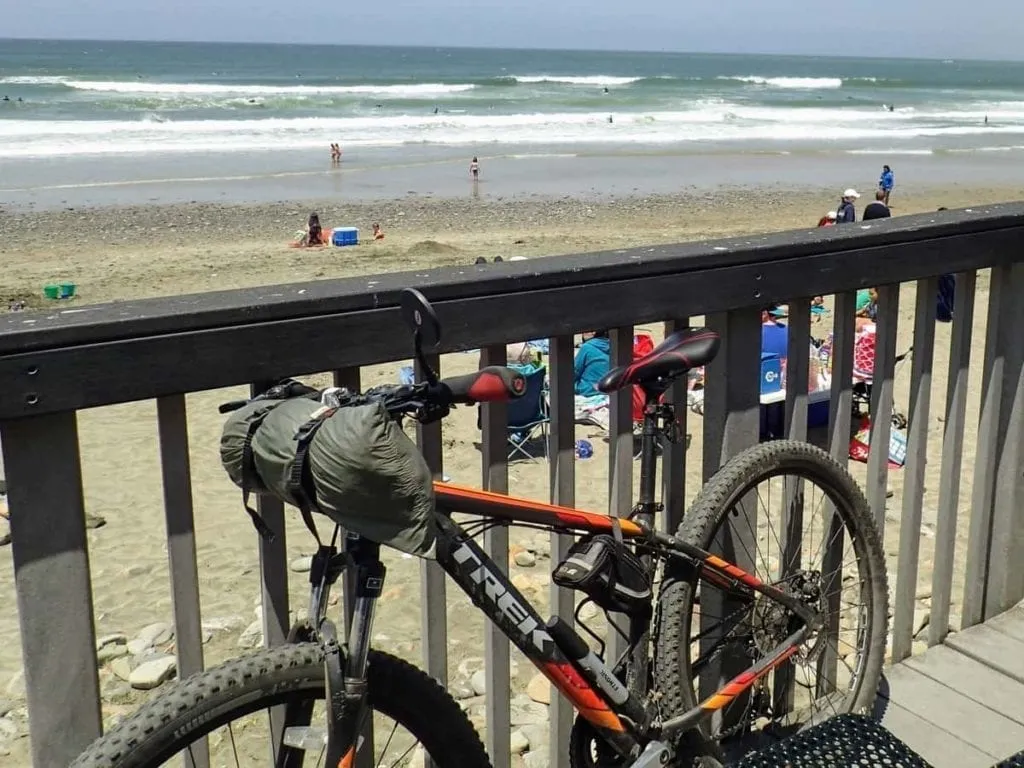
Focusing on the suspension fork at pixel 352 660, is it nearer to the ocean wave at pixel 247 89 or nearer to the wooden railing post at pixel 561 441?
the wooden railing post at pixel 561 441

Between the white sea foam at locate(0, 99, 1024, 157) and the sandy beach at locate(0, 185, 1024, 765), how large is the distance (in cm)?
1168

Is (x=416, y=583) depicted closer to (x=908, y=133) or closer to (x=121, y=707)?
(x=121, y=707)

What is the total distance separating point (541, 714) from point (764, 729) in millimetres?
1125

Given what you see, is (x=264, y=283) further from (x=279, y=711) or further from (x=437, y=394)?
(x=437, y=394)

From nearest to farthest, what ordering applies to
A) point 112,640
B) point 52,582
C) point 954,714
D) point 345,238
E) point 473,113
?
point 52,582, point 954,714, point 112,640, point 345,238, point 473,113

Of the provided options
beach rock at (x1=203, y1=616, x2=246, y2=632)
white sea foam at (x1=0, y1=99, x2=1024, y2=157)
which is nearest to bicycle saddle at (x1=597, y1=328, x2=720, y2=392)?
beach rock at (x1=203, y1=616, x2=246, y2=632)

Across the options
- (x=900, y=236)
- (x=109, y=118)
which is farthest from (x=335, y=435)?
(x=109, y=118)

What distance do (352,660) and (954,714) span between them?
1910mm

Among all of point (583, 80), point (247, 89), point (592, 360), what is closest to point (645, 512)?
point (592, 360)

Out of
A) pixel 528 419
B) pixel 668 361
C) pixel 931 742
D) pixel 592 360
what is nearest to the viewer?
pixel 668 361

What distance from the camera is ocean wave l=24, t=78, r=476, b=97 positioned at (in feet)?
158

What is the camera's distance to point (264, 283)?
13.4m

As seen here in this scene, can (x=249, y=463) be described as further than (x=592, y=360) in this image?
No

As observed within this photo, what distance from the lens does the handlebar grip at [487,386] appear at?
1591 mm
